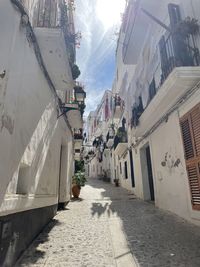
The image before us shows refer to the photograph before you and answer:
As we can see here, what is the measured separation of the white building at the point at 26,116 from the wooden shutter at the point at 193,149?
3.52 metres

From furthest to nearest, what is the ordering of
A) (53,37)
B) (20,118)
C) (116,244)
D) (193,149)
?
(193,149), (53,37), (116,244), (20,118)

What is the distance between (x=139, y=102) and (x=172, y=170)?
159 inches

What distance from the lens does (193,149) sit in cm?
497

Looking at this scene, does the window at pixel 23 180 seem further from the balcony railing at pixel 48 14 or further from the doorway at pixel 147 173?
the doorway at pixel 147 173

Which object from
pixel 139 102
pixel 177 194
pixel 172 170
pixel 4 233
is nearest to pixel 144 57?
pixel 139 102

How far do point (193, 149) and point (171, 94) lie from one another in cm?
163

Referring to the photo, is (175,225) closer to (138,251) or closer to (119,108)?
(138,251)

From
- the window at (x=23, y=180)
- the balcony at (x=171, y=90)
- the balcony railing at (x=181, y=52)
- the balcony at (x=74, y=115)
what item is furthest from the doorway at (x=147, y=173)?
the window at (x=23, y=180)

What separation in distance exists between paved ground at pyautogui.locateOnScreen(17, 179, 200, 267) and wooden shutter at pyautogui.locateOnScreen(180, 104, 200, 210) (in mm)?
849

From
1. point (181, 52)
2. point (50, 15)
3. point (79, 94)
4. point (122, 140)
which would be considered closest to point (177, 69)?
point (181, 52)

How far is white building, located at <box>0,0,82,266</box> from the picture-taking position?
2.49 m

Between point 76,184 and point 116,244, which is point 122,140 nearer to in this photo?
point 76,184

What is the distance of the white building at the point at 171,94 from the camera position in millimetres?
4895

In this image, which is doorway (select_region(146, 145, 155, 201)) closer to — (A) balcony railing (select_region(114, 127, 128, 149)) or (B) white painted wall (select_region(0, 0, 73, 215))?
(A) balcony railing (select_region(114, 127, 128, 149))
